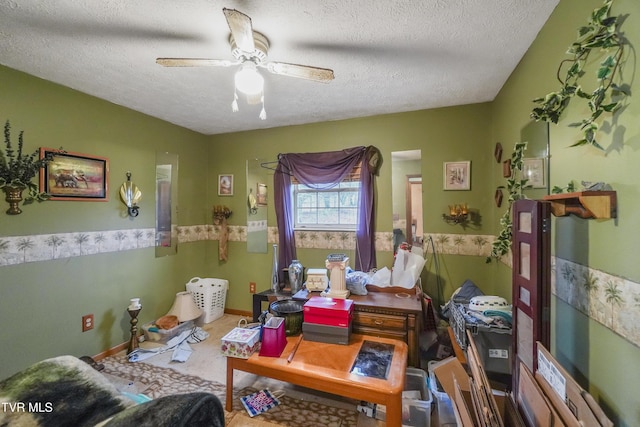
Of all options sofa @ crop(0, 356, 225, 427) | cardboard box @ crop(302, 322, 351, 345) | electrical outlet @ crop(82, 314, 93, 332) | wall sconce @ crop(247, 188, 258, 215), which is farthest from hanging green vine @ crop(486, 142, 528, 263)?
electrical outlet @ crop(82, 314, 93, 332)

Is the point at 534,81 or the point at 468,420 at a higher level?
the point at 534,81

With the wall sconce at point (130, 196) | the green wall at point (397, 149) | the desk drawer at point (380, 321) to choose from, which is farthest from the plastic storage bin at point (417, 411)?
the wall sconce at point (130, 196)

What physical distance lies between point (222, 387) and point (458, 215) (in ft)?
8.18

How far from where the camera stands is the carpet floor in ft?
5.74

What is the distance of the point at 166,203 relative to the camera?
3.15 m

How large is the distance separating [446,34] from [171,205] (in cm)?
313

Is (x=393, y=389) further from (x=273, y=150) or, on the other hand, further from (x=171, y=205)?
(x=171, y=205)

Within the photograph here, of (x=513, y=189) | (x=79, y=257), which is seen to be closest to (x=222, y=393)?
(x=79, y=257)

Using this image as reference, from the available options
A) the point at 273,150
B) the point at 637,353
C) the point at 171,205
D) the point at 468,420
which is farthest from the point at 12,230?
the point at 637,353

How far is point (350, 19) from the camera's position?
1.45 m

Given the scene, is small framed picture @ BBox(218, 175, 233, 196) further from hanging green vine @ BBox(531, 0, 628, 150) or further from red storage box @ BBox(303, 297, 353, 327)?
hanging green vine @ BBox(531, 0, 628, 150)

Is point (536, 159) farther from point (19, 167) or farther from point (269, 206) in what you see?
point (19, 167)

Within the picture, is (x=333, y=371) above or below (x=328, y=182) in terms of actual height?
below

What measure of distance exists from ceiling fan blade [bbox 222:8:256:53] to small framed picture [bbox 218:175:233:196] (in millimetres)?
2321
